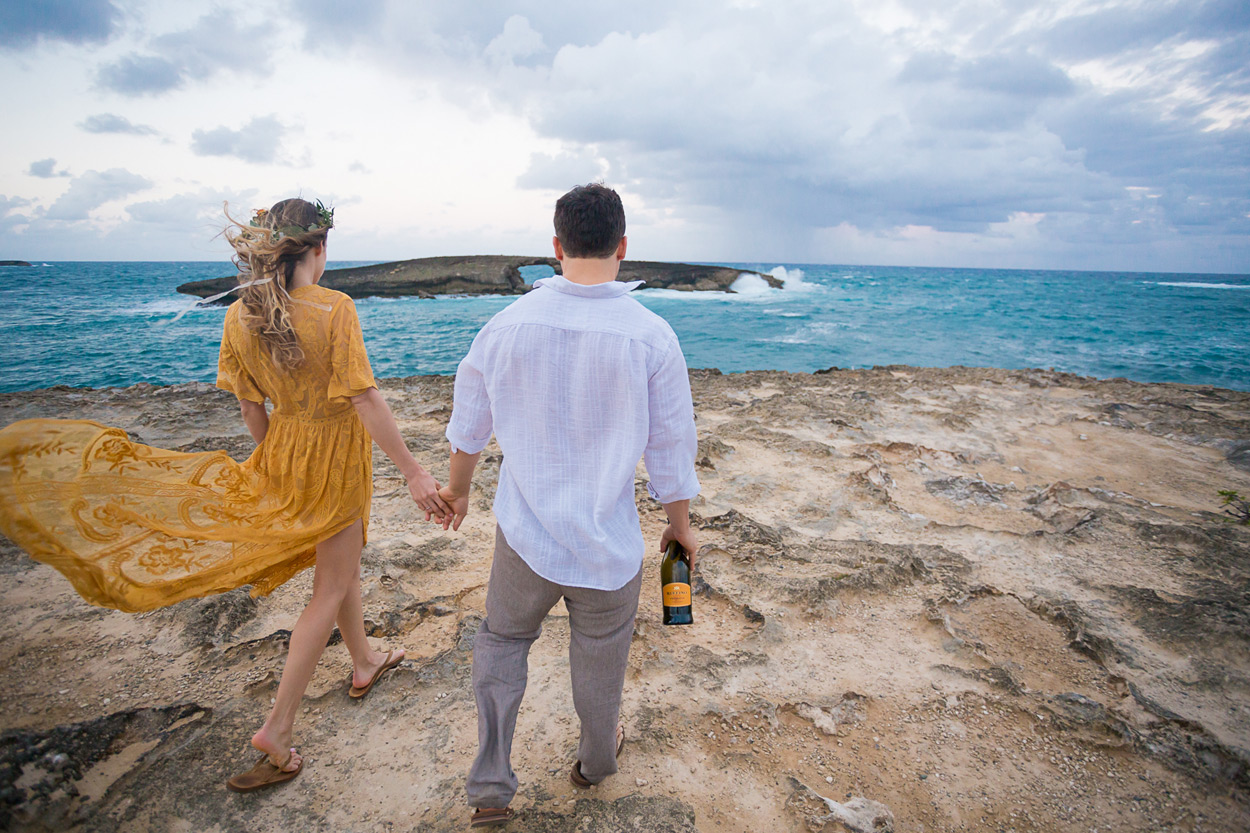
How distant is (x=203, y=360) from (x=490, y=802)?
17.2 metres

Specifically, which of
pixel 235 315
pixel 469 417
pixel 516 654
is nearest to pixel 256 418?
pixel 235 315

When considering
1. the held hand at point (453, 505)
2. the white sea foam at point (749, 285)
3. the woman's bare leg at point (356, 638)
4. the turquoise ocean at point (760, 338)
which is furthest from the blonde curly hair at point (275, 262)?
the white sea foam at point (749, 285)

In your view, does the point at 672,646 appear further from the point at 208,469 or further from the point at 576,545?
the point at 208,469

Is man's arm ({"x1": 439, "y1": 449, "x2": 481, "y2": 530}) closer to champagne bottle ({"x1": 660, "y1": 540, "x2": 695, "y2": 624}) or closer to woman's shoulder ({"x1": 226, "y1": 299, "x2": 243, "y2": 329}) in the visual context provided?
champagne bottle ({"x1": 660, "y1": 540, "x2": 695, "y2": 624})

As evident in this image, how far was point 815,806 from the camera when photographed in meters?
1.91

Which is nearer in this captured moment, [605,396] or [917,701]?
[605,396]

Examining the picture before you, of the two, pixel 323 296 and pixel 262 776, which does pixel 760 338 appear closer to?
pixel 323 296

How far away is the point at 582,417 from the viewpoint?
149 centimetres

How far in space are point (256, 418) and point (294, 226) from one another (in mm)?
759

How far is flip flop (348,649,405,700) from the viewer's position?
235 cm

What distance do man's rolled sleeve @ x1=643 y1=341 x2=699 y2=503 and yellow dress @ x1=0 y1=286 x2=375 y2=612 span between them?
3.41 ft

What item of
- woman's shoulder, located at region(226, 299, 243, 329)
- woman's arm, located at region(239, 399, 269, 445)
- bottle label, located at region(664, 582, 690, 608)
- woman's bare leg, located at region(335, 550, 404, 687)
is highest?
woman's shoulder, located at region(226, 299, 243, 329)

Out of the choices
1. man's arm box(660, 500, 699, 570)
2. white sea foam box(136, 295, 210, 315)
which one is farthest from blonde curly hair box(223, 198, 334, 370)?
white sea foam box(136, 295, 210, 315)

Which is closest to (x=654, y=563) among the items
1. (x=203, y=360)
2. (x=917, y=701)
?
(x=917, y=701)
